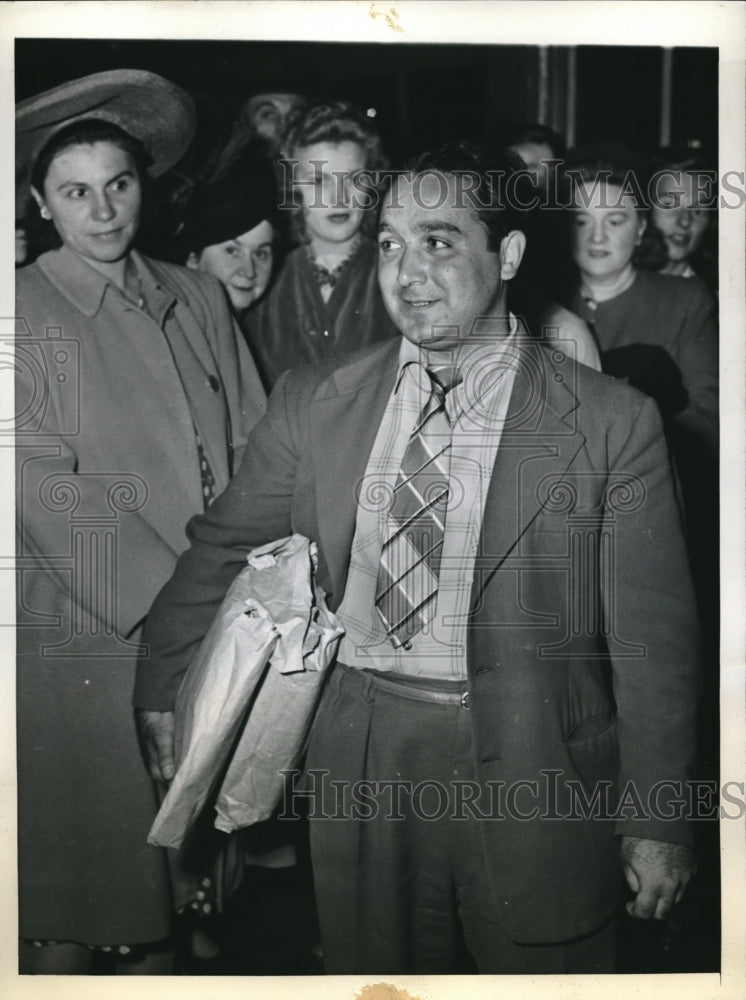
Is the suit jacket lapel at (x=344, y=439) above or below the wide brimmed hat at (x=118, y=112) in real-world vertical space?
below

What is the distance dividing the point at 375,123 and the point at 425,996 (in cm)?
168

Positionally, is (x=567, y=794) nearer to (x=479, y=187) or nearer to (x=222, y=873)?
(x=222, y=873)

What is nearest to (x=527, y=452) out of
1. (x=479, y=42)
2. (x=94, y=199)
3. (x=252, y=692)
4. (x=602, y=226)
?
(x=602, y=226)

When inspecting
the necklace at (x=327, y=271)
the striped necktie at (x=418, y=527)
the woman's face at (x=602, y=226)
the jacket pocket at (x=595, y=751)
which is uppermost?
the woman's face at (x=602, y=226)

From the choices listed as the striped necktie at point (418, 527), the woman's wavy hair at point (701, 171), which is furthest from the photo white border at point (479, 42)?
the striped necktie at point (418, 527)

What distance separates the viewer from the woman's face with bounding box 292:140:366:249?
2.07 metres

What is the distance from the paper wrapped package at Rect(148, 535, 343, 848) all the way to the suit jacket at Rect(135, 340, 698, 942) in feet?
0.15

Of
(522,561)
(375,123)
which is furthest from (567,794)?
(375,123)

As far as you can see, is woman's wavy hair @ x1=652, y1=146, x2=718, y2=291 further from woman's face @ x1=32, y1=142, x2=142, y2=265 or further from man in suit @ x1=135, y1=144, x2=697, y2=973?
woman's face @ x1=32, y1=142, x2=142, y2=265

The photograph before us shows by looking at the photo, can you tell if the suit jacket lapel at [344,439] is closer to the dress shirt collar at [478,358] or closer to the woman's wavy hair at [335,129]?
the dress shirt collar at [478,358]

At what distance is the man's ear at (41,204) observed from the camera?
2.06 metres

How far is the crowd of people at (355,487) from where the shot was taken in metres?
2.04

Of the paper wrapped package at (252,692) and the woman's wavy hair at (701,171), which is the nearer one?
the paper wrapped package at (252,692)

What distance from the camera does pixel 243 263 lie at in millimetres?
2100
